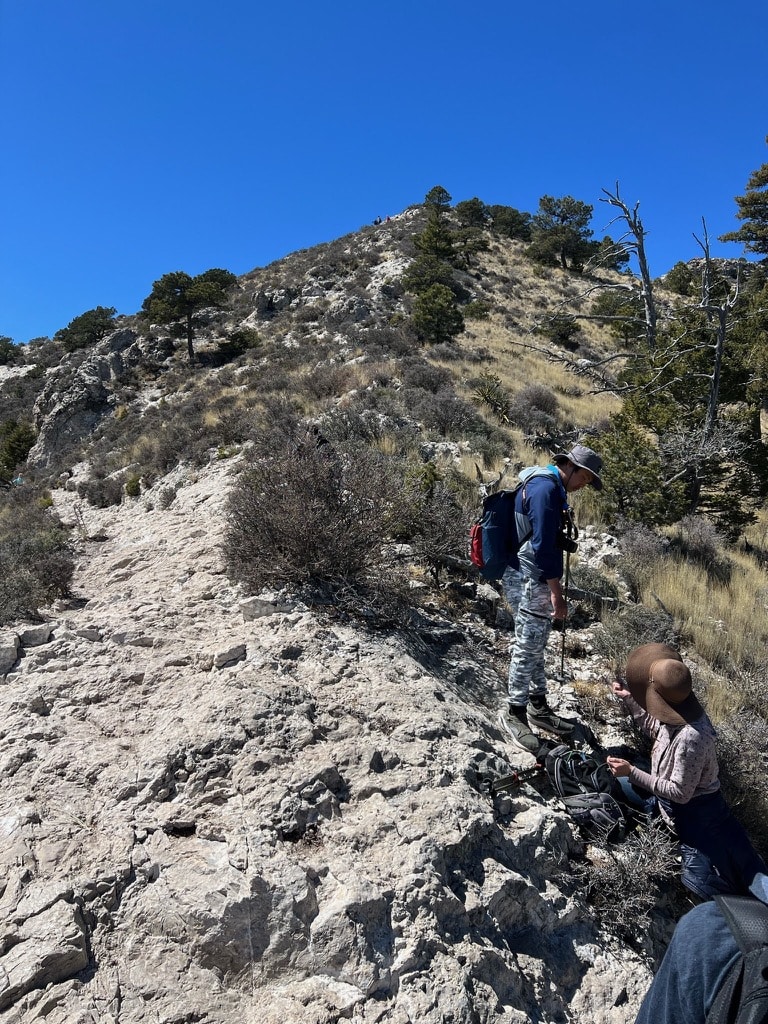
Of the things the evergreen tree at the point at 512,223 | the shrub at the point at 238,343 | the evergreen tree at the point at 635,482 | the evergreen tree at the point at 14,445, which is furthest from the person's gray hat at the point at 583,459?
the evergreen tree at the point at 512,223

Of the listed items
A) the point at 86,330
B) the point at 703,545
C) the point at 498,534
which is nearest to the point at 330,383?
the point at 703,545

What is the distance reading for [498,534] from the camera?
12.1 ft

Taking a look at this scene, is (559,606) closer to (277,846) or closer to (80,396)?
(277,846)

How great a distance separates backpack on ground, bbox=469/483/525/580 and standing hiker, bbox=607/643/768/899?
1.16 metres

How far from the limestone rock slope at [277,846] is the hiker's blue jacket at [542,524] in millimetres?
1039

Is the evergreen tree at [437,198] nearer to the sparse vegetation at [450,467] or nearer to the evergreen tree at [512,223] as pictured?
the evergreen tree at [512,223]

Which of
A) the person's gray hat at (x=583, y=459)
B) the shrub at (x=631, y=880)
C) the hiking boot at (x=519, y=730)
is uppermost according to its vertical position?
the person's gray hat at (x=583, y=459)

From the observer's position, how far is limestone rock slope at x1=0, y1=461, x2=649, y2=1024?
6.93 feet

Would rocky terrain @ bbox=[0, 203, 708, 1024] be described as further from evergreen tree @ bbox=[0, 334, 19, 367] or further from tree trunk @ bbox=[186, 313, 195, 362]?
evergreen tree @ bbox=[0, 334, 19, 367]

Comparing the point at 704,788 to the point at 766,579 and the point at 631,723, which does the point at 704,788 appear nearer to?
the point at 631,723

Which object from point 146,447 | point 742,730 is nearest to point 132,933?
point 742,730

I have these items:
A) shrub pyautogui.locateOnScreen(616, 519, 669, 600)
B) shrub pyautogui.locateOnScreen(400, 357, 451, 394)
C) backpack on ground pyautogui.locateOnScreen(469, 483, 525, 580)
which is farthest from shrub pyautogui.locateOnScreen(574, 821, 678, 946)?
shrub pyautogui.locateOnScreen(400, 357, 451, 394)

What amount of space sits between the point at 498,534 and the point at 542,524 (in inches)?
14.8

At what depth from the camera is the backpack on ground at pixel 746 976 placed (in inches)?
51.7
